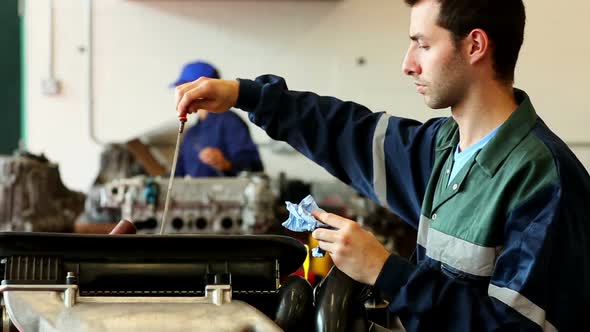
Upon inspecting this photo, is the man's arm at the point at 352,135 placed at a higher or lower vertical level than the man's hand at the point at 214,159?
higher

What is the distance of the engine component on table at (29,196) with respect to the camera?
3.03 m

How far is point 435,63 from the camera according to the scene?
1.30 metres

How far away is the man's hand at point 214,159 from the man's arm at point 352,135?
1.73 meters

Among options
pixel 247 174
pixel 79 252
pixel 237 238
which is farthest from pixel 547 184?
pixel 247 174

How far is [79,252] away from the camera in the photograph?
1.06 m

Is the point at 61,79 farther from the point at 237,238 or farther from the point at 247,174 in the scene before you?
the point at 237,238

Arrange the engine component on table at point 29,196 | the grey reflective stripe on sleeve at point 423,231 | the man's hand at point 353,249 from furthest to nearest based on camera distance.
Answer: the engine component on table at point 29,196 → the grey reflective stripe on sleeve at point 423,231 → the man's hand at point 353,249

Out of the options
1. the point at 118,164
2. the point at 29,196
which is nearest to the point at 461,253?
the point at 29,196

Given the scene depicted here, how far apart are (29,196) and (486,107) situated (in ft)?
7.23

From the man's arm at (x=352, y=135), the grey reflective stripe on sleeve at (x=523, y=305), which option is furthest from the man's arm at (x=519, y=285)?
the man's arm at (x=352, y=135)

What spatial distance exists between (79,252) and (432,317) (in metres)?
0.50

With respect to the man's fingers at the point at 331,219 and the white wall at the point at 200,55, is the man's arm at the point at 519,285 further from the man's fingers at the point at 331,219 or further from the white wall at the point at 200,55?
the white wall at the point at 200,55

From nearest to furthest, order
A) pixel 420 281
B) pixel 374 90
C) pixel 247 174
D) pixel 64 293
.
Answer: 1. pixel 64 293
2. pixel 420 281
3. pixel 247 174
4. pixel 374 90

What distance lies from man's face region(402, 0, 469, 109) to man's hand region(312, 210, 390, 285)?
31cm
